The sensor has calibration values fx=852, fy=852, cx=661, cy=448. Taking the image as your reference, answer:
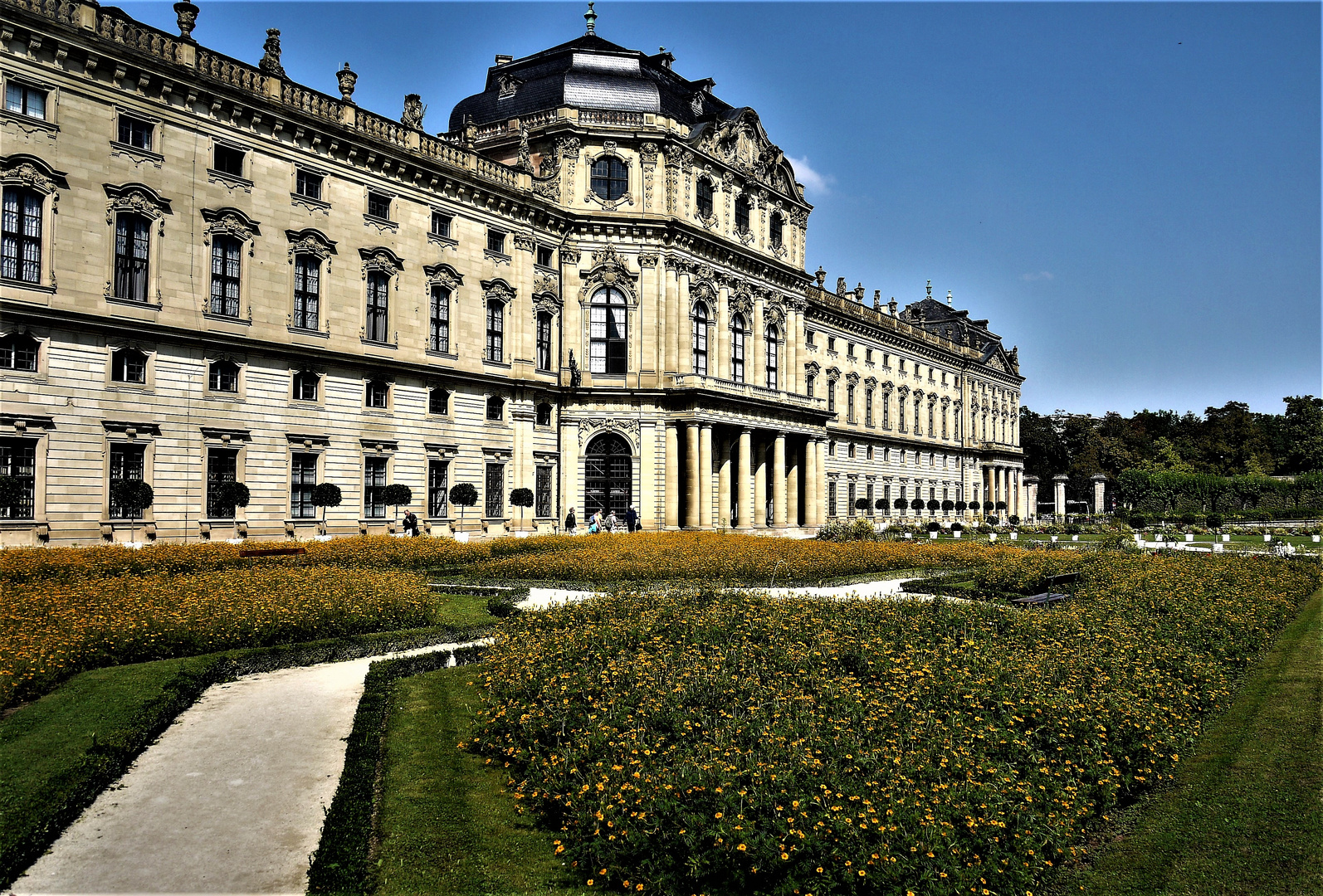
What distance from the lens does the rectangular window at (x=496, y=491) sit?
4119cm

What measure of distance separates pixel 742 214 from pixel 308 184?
26987 mm

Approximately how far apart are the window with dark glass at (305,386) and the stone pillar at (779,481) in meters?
29.1

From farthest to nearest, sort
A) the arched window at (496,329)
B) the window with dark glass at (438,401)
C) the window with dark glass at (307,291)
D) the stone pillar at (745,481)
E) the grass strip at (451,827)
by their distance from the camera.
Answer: the stone pillar at (745,481) < the arched window at (496,329) < the window with dark glass at (438,401) < the window with dark glass at (307,291) < the grass strip at (451,827)

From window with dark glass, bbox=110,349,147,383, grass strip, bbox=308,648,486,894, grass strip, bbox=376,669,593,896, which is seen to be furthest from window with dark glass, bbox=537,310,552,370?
grass strip, bbox=376,669,593,896

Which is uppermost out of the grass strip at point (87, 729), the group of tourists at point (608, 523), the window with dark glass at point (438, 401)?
the window with dark glass at point (438, 401)

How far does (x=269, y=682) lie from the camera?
1372cm

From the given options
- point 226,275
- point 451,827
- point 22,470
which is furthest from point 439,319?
point 451,827

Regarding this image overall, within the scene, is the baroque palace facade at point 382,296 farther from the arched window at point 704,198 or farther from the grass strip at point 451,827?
the grass strip at point 451,827

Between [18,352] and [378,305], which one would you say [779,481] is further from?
[18,352]

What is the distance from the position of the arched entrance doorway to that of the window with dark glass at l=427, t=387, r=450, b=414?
953 centimetres

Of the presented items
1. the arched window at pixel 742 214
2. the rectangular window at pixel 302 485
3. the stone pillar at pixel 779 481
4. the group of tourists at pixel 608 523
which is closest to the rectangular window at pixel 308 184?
the rectangular window at pixel 302 485

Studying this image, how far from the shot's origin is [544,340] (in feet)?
148

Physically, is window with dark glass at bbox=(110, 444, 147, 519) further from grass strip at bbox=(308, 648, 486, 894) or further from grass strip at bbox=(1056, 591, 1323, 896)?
grass strip at bbox=(1056, 591, 1323, 896)

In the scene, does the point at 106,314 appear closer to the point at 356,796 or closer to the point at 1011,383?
the point at 356,796
